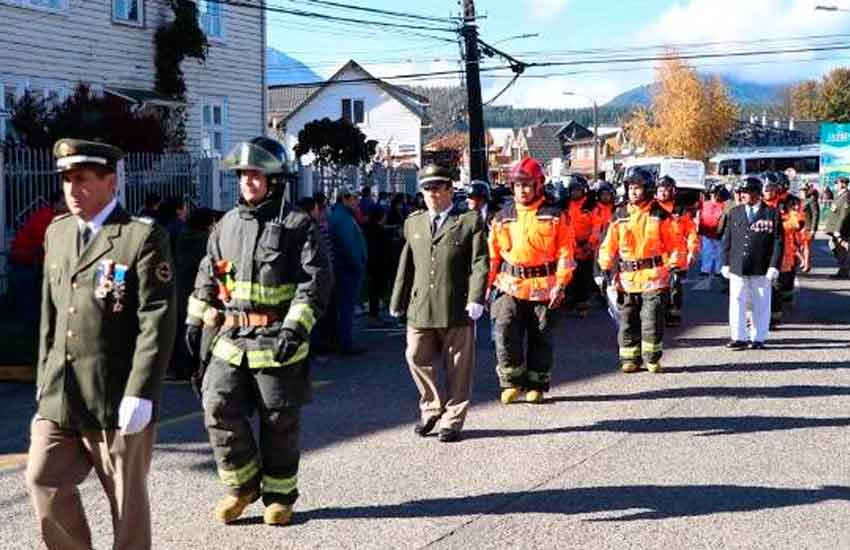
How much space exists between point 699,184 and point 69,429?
40.3 meters

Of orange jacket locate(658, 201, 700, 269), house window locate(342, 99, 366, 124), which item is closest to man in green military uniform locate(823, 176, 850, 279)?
orange jacket locate(658, 201, 700, 269)

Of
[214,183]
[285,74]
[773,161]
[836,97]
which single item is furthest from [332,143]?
[836,97]

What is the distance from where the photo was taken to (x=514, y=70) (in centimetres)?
3403

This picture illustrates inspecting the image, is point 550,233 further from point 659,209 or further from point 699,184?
point 699,184

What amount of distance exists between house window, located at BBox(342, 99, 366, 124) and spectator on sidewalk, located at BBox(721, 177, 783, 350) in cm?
5709

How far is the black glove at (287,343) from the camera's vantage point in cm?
605

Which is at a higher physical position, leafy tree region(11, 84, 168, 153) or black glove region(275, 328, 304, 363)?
leafy tree region(11, 84, 168, 153)

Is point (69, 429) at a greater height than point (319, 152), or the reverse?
point (319, 152)

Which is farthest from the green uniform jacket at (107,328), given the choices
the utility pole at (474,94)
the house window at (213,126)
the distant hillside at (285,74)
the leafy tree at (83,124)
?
the distant hillside at (285,74)

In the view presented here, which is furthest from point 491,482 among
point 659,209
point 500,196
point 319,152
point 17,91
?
point 319,152

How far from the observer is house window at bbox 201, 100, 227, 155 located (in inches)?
1069

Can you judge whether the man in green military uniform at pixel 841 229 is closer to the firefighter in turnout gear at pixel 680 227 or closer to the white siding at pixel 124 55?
the firefighter in turnout gear at pixel 680 227

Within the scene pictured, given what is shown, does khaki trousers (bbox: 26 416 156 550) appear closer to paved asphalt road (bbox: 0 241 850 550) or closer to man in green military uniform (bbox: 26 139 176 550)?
man in green military uniform (bbox: 26 139 176 550)

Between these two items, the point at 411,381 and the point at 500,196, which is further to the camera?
the point at 500,196
